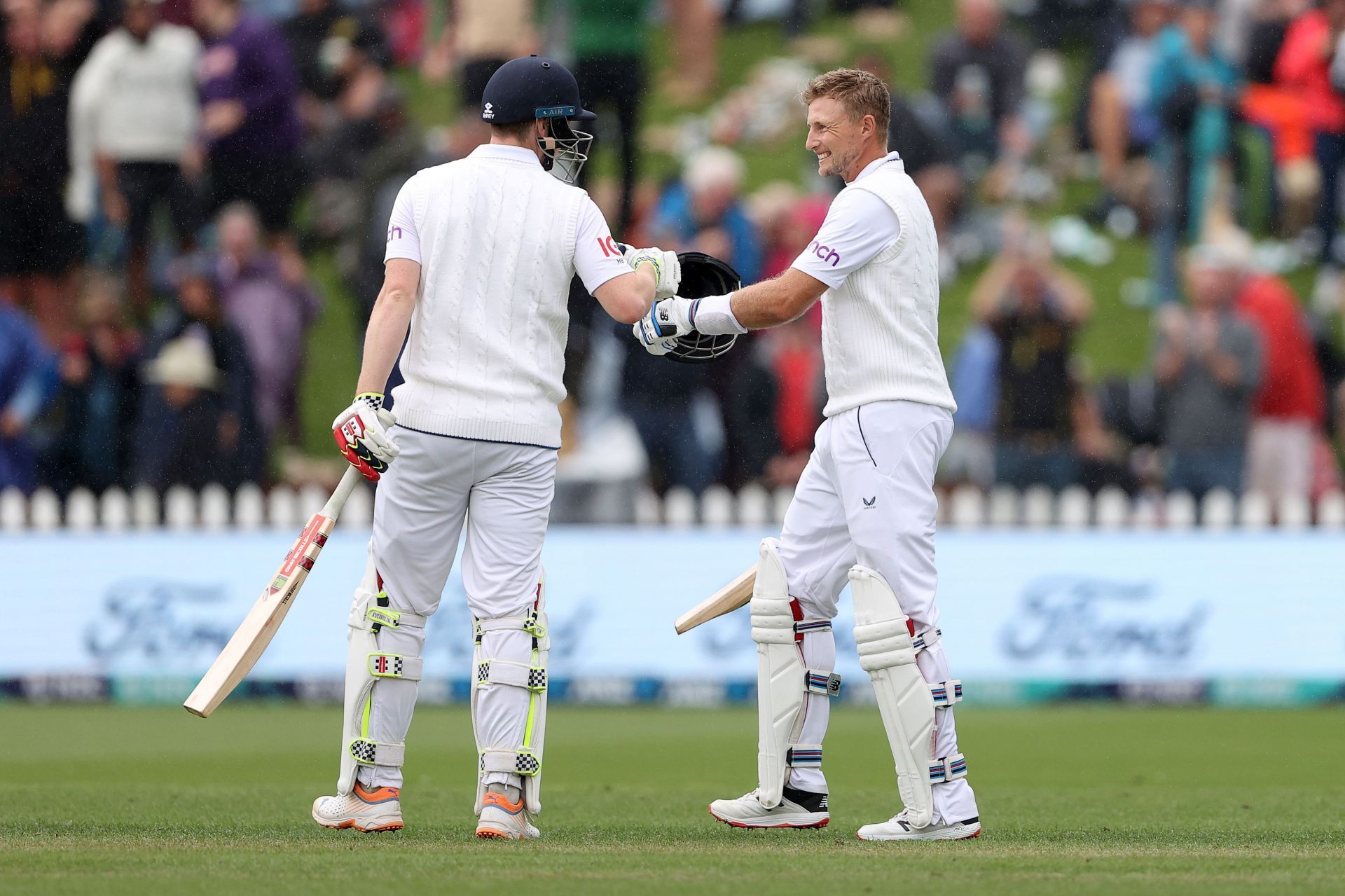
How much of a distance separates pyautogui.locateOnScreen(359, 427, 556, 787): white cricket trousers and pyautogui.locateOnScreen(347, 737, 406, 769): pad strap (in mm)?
26

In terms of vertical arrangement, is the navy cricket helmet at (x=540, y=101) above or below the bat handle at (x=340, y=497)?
above

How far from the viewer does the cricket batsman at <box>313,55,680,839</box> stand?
5895 mm

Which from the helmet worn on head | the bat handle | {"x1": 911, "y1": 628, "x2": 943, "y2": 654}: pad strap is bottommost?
{"x1": 911, "y1": 628, "x2": 943, "y2": 654}: pad strap

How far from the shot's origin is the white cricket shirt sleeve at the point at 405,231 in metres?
5.91

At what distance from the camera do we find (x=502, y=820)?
229 inches

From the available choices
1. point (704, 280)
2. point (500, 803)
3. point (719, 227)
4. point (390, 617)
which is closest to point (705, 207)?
point (719, 227)

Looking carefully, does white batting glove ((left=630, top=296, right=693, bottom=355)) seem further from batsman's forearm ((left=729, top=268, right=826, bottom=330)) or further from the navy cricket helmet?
the navy cricket helmet

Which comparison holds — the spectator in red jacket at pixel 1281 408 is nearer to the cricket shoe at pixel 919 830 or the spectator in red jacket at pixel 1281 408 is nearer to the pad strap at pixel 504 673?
the cricket shoe at pixel 919 830

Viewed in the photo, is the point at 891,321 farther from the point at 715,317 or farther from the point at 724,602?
the point at 724,602

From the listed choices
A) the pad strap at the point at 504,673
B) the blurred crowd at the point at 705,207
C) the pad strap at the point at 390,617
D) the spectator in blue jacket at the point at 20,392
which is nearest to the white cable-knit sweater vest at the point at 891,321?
the pad strap at the point at 504,673

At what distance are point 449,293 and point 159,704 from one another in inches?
264

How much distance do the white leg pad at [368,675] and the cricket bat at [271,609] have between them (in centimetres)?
24

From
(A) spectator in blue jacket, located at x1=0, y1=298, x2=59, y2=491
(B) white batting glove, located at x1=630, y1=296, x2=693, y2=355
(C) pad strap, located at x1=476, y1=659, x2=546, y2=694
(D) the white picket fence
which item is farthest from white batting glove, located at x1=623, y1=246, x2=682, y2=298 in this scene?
(A) spectator in blue jacket, located at x1=0, y1=298, x2=59, y2=491

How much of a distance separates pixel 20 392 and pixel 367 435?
9.04 metres
